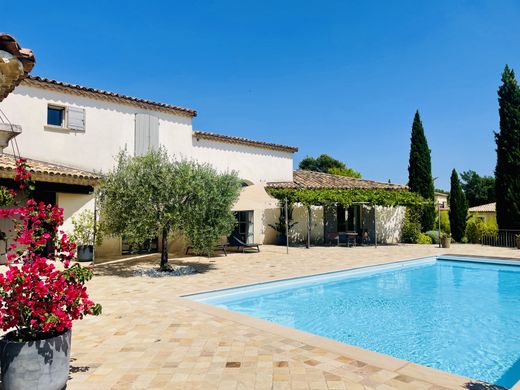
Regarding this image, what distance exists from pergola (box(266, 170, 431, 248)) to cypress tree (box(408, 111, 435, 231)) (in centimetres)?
169

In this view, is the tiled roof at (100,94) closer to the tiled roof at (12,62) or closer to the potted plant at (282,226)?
the potted plant at (282,226)

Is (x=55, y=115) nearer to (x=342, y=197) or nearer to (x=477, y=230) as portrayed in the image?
(x=342, y=197)

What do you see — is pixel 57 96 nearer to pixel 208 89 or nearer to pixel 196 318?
pixel 208 89

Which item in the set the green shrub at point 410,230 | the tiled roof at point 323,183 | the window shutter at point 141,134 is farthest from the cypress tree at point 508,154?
the window shutter at point 141,134

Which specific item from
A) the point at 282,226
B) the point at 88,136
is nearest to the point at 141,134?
the point at 88,136

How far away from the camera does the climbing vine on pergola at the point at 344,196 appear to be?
2006 centimetres

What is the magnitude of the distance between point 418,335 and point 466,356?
41.7 inches

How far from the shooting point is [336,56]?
16.1m

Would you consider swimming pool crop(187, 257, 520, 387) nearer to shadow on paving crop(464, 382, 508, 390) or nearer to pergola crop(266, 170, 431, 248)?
shadow on paving crop(464, 382, 508, 390)

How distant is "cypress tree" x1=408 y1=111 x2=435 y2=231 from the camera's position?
85.3 feet

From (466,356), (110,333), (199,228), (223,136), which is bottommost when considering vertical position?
(466,356)

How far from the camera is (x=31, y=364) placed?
3293 millimetres

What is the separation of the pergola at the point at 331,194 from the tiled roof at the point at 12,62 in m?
15.6

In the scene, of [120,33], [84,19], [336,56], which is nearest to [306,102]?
[336,56]
